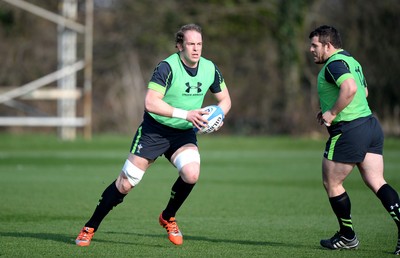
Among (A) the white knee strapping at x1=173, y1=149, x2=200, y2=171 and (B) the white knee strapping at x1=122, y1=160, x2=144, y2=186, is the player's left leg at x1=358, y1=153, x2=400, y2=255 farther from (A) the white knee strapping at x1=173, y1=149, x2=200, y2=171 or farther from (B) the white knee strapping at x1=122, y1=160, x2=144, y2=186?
(B) the white knee strapping at x1=122, y1=160, x2=144, y2=186

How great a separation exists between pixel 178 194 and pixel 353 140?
6.51 feet

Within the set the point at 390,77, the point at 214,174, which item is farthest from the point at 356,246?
the point at 390,77

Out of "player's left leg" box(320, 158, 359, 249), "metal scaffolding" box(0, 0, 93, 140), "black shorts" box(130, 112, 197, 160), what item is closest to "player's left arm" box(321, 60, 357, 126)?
"player's left leg" box(320, 158, 359, 249)

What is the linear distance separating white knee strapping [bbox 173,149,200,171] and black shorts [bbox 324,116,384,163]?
1390 millimetres

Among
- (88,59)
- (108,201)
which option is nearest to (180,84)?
(108,201)

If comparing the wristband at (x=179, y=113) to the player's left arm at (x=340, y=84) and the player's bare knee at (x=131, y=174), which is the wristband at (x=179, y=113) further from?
the player's left arm at (x=340, y=84)

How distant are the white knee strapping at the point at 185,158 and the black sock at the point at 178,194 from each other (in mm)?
195

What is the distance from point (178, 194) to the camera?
874cm

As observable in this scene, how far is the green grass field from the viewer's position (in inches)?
330

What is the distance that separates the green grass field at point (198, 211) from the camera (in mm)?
8383

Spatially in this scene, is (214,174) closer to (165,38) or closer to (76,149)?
(76,149)

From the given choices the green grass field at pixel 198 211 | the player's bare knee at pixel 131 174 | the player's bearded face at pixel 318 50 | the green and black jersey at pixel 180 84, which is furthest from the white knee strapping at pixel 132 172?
the player's bearded face at pixel 318 50

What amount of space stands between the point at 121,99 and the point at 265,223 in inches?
1179

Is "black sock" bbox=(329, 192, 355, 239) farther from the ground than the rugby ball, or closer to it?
closer to it
